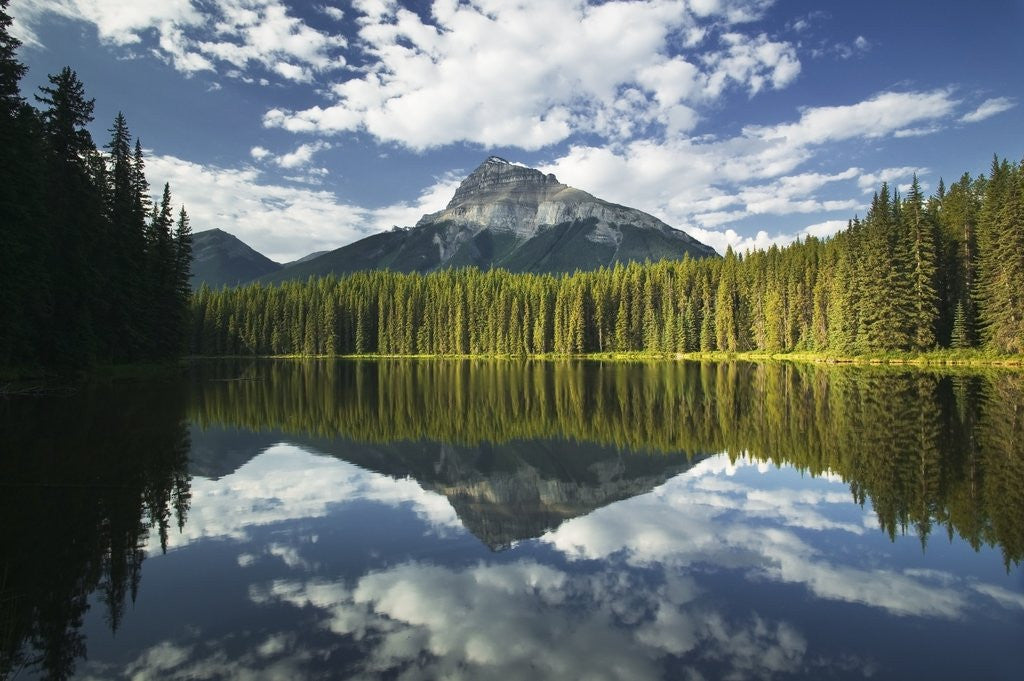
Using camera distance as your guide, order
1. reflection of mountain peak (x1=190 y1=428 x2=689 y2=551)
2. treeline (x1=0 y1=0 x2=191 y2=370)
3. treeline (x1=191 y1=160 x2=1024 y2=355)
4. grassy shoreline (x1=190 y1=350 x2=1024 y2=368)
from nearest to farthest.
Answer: reflection of mountain peak (x1=190 y1=428 x2=689 y2=551), treeline (x1=0 y1=0 x2=191 y2=370), grassy shoreline (x1=190 y1=350 x2=1024 y2=368), treeline (x1=191 y1=160 x2=1024 y2=355)

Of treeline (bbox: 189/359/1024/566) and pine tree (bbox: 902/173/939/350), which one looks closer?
treeline (bbox: 189/359/1024/566)

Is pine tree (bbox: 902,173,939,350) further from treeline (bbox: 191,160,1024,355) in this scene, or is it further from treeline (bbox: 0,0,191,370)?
Answer: treeline (bbox: 0,0,191,370)

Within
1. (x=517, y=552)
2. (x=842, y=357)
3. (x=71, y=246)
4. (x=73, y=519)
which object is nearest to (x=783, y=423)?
(x=517, y=552)

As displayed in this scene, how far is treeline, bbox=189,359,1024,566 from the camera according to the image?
47.0ft

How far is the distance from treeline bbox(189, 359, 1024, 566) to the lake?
0.18 metres

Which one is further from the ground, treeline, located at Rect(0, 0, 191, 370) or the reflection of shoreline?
treeline, located at Rect(0, 0, 191, 370)

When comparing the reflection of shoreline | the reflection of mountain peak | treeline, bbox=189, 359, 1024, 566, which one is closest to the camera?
the reflection of shoreline

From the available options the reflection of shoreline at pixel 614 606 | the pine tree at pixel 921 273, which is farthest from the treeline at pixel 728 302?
the reflection of shoreline at pixel 614 606

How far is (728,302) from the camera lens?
111 metres

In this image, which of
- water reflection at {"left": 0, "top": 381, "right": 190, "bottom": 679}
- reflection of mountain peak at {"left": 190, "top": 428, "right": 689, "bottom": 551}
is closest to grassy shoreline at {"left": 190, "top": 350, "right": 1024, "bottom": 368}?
reflection of mountain peak at {"left": 190, "top": 428, "right": 689, "bottom": 551}

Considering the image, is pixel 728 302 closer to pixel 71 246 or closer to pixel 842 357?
pixel 842 357

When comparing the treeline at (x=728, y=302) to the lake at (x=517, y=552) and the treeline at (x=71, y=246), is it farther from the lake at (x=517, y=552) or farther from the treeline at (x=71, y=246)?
the treeline at (x=71, y=246)

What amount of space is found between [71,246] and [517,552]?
40.6 m

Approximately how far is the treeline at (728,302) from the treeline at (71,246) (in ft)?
253
